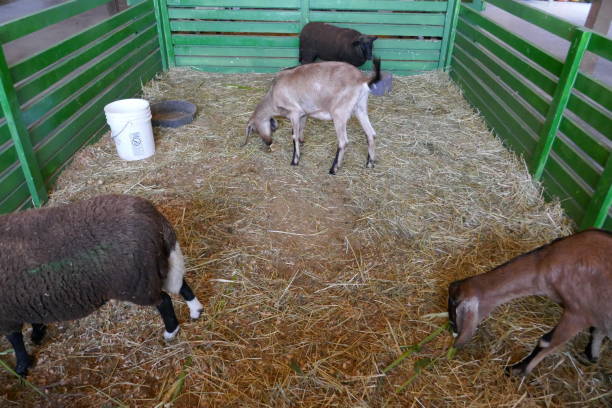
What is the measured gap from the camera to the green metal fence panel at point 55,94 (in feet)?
11.9

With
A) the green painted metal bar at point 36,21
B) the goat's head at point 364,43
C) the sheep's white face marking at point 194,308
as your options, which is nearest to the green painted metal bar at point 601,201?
the sheep's white face marking at point 194,308

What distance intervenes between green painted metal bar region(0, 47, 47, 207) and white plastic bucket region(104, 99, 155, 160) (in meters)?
0.88

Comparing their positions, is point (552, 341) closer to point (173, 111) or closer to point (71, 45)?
point (71, 45)

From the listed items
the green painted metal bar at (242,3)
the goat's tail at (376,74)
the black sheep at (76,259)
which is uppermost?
the green painted metal bar at (242,3)

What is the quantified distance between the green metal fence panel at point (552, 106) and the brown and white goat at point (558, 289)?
127 centimetres

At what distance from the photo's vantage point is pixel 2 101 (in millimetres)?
3510

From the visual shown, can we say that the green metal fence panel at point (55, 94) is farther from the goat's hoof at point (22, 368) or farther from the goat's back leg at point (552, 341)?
the goat's back leg at point (552, 341)

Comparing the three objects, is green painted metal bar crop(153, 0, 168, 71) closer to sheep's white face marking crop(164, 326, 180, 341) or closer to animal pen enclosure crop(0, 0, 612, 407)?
animal pen enclosure crop(0, 0, 612, 407)

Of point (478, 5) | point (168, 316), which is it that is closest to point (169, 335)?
point (168, 316)

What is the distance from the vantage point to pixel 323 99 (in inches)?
176

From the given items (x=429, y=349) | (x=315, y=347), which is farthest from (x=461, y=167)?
(x=315, y=347)

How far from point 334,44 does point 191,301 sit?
4926mm

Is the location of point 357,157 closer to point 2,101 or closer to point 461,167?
point 461,167

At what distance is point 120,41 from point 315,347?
5.07 metres
